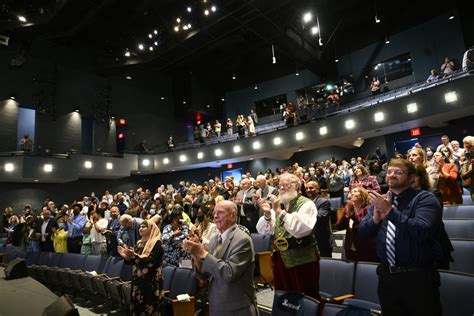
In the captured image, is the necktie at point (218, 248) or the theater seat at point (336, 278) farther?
the theater seat at point (336, 278)

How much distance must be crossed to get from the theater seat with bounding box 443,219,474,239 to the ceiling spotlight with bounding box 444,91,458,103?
6644 mm

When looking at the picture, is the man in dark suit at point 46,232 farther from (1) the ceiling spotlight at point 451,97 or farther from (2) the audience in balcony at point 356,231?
(1) the ceiling spotlight at point 451,97

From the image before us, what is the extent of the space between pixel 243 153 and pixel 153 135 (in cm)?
676

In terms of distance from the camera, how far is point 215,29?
12.1 meters

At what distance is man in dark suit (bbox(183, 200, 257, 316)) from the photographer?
1.80 meters

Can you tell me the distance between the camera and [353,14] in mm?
12680

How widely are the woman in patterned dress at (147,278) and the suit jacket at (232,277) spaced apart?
1389 millimetres

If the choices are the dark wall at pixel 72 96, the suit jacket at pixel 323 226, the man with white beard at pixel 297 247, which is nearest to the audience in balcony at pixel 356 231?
the suit jacket at pixel 323 226

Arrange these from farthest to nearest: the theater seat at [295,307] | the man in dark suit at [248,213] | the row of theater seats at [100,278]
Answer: the man in dark suit at [248,213] → the row of theater seats at [100,278] → the theater seat at [295,307]

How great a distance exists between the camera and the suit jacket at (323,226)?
3199 mm

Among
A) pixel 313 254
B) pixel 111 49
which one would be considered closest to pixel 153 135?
pixel 111 49

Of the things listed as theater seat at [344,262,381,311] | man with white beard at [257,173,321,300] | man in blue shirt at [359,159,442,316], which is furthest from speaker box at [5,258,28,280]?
man in blue shirt at [359,159,442,316]

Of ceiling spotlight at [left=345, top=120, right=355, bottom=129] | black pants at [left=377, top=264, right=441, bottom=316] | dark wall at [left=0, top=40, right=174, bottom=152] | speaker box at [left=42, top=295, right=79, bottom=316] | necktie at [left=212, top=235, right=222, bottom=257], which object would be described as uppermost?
dark wall at [left=0, top=40, right=174, bottom=152]

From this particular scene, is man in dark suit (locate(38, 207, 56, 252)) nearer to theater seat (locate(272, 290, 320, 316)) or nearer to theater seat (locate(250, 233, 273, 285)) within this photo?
theater seat (locate(250, 233, 273, 285))
